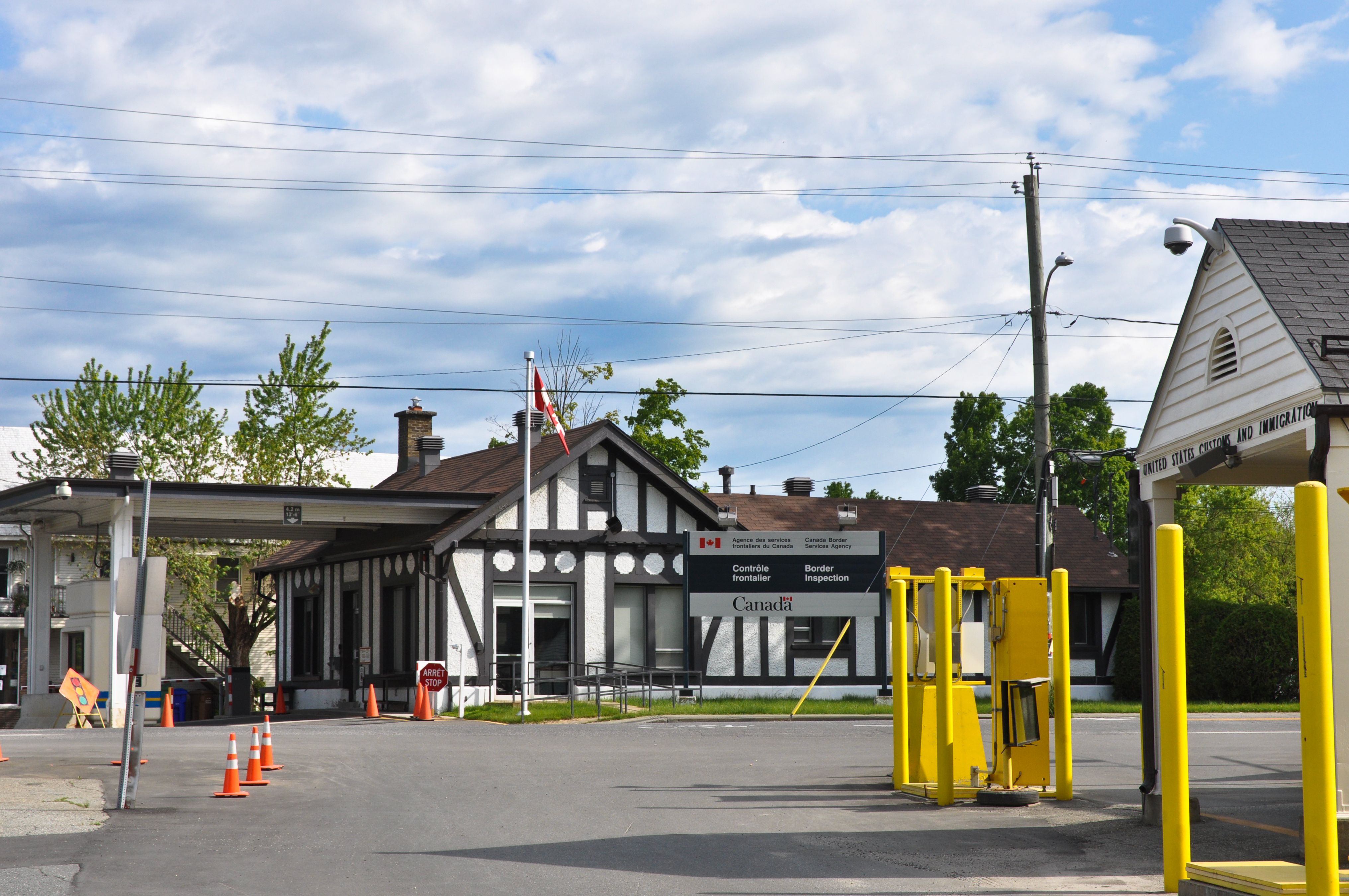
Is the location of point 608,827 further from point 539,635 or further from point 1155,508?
point 539,635

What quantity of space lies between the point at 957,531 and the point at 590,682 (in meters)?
12.4

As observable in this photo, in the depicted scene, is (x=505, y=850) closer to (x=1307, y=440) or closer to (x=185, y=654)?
(x=1307, y=440)

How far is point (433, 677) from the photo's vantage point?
2764 centimetres

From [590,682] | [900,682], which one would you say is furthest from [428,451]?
[900,682]

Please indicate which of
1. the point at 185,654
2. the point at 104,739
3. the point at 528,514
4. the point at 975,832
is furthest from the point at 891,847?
the point at 185,654

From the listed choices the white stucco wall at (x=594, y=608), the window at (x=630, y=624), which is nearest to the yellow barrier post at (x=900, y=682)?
the white stucco wall at (x=594, y=608)

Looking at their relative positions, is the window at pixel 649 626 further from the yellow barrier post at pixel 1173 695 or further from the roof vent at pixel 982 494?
the yellow barrier post at pixel 1173 695

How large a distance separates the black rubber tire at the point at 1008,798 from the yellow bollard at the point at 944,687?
11.4 inches

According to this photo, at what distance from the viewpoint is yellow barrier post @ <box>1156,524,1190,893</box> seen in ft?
24.6

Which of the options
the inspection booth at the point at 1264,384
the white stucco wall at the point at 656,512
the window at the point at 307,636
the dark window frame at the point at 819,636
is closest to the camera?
the inspection booth at the point at 1264,384

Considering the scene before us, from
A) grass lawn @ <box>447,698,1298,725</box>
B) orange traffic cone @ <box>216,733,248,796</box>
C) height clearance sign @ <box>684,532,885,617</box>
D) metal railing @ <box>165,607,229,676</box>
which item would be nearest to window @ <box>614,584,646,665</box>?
grass lawn @ <box>447,698,1298,725</box>

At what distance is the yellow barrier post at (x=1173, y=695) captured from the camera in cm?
750

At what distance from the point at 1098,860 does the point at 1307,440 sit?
3.27 meters

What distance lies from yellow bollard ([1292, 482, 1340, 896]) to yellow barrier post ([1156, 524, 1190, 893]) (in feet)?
3.10
